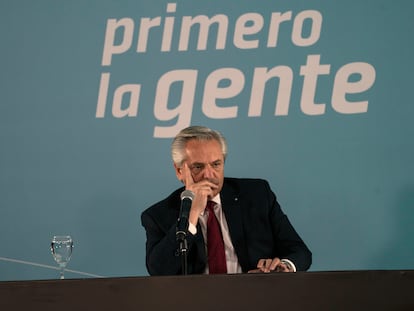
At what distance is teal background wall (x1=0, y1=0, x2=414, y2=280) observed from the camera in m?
4.45

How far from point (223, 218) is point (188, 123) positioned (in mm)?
964

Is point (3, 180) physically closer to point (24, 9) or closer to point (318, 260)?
point (24, 9)

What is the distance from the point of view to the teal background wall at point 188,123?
445 centimetres

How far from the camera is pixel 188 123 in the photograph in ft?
15.1

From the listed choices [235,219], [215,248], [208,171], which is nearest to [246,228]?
[235,219]

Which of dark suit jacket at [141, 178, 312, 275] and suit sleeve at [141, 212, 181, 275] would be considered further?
dark suit jacket at [141, 178, 312, 275]

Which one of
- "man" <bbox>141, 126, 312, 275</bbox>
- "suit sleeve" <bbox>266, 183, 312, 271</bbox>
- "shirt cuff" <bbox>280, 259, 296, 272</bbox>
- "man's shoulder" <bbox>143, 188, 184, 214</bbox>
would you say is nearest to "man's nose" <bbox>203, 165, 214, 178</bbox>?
"man" <bbox>141, 126, 312, 275</bbox>

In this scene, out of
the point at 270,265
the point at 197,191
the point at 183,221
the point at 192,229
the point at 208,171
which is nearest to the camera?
the point at 183,221

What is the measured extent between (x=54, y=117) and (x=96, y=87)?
308mm

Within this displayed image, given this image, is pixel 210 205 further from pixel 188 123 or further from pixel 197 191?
pixel 188 123

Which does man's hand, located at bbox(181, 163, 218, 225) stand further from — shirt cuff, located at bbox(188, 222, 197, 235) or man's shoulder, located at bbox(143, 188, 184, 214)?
man's shoulder, located at bbox(143, 188, 184, 214)

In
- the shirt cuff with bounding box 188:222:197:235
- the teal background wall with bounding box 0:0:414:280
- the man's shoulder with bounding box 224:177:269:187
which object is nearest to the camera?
the shirt cuff with bounding box 188:222:197:235

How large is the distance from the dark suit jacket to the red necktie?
0.11 feet

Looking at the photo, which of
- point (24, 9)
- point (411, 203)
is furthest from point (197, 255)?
point (24, 9)
